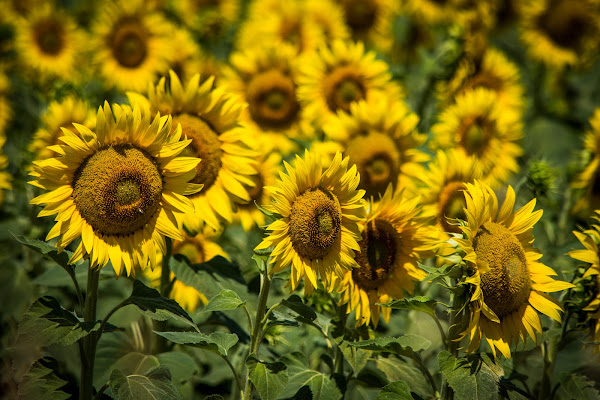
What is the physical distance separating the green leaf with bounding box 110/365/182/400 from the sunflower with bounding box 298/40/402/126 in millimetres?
1943

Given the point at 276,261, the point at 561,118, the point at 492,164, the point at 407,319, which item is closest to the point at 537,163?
the point at 492,164

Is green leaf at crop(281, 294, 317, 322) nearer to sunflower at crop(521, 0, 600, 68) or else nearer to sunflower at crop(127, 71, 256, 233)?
sunflower at crop(127, 71, 256, 233)

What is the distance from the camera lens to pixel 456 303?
228cm

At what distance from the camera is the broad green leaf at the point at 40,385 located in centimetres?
222

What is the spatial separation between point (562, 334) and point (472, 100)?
1.62 meters

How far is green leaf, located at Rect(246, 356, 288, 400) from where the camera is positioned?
2.15 metres

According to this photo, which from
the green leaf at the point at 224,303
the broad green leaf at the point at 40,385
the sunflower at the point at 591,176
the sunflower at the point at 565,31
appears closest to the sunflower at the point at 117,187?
the green leaf at the point at 224,303

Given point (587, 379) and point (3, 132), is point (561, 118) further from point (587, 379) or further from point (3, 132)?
point (3, 132)

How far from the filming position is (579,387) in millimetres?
2469

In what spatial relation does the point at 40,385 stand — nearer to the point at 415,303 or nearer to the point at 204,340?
the point at 204,340

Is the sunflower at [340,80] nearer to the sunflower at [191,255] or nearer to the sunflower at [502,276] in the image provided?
the sunflower at [191,255]

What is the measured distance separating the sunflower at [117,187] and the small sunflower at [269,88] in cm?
166

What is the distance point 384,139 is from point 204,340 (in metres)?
1.58

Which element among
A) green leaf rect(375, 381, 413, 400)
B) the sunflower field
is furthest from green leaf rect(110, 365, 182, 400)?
green leaf rect(375, 381, 413, 400)
